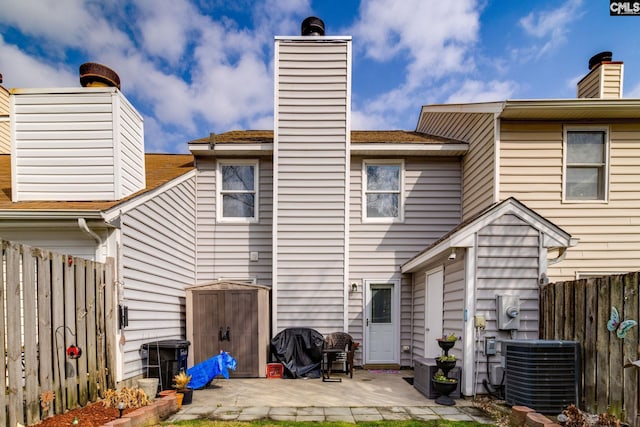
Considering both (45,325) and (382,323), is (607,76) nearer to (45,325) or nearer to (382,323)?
(382,323)

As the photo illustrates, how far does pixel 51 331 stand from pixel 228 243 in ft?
12.9

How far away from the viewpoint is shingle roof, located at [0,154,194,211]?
4.79 metres

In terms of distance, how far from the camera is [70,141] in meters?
5.29

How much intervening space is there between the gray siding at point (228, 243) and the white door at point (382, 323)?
2.35m

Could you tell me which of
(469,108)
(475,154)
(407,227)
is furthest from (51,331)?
(469,108)

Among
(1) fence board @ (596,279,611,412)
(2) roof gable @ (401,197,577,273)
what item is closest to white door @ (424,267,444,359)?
(2) roof gable @ (401,197,577,273)

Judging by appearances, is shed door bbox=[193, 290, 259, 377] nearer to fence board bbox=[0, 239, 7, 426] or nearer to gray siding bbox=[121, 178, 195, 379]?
gray siding bbox=[121, 178, 195, 379]

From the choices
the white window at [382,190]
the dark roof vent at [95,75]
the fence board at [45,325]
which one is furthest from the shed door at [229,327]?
the dark roof vent at [95,75]

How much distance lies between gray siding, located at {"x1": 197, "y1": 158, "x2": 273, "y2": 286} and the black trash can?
7.47ft

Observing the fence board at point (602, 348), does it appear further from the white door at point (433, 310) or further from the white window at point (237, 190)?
the white window at point (237, 190)

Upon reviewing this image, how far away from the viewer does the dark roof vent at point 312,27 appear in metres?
7.29

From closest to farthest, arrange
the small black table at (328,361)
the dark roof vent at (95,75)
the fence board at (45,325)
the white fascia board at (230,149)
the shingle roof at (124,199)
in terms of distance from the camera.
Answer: the fence board at (45,325) → the shingle roof at (124,199) → the dark roof vent at (95,75) → the small black table at (328,361) → the white fascia board at (230,149)

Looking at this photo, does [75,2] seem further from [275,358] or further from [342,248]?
[275,358]

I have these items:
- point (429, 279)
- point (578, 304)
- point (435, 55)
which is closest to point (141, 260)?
point (429, 279)
